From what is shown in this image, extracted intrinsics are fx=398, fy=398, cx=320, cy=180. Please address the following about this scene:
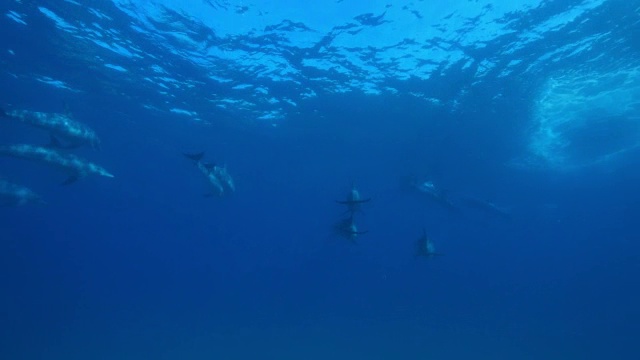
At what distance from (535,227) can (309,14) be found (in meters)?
74.6

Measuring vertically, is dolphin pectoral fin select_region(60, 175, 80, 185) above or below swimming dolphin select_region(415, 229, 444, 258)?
below

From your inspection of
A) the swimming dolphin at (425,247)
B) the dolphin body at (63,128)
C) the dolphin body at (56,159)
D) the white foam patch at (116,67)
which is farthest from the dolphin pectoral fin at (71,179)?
the swimming dolphin at (425,247)

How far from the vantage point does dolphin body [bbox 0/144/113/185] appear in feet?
48.4

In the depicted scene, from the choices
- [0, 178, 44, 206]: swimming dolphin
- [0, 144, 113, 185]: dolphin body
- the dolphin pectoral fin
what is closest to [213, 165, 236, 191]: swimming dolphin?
[0, 144, 113, 185]: dolphin body

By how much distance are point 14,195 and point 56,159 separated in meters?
4.04

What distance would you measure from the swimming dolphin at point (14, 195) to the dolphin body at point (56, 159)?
3002 mm

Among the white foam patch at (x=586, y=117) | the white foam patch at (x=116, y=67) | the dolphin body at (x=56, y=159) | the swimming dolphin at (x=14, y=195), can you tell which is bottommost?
the swimming dolphin at (x=14, y=195)

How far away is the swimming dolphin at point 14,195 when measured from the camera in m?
17.6

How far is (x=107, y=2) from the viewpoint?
17.0m

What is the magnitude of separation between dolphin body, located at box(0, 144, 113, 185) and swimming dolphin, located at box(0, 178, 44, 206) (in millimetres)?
3002

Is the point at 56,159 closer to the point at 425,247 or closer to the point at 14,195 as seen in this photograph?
the point at 14,195

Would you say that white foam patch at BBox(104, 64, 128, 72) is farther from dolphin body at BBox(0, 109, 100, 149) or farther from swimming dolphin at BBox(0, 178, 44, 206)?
dolphin body at BBox(0, 109, 100, 149)

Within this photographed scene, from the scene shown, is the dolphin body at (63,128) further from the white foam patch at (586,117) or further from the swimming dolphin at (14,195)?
the white foam patch at (586,117)

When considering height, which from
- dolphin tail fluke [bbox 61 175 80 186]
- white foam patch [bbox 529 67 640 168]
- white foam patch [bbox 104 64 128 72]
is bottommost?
dolphin tail fluke [bbox 61 175 80 186]
